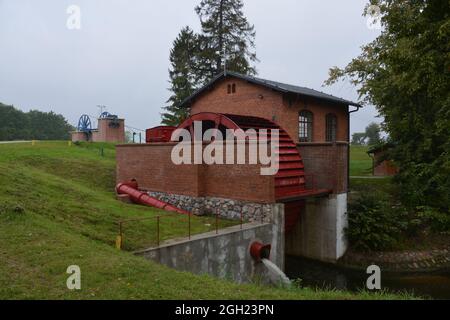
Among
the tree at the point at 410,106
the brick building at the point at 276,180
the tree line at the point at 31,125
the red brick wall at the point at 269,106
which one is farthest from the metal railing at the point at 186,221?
Result: the tree line at the point at 31,125

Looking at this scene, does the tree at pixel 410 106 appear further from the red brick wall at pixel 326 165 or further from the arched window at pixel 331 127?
the red brick wall at pixel 326 165

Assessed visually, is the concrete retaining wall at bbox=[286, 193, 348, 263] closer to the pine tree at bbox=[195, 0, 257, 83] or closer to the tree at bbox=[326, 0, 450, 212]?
the tree at bbox=[326, 0, 450, 212]

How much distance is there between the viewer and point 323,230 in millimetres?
13766

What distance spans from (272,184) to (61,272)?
23.1 feet

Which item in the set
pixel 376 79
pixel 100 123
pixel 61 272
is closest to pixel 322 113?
pixel 376 79

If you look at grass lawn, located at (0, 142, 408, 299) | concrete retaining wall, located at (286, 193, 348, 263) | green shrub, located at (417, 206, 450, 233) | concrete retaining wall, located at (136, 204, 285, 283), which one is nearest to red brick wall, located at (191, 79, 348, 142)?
concrete retaining wall, located at (286, 193, 348, 263)

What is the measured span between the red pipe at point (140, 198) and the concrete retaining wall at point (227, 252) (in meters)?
2.98

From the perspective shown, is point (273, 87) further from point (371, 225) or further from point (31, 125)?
point (31, 125)

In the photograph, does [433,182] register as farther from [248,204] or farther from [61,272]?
[61,272]

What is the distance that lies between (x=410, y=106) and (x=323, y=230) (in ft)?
23.2

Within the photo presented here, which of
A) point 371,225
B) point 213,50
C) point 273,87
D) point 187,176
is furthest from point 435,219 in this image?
point 213,50

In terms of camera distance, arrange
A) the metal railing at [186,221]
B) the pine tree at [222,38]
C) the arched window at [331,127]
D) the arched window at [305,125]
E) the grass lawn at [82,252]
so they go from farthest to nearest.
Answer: the pine tree at [222,38], the arched window at [331,127], the arched window at [305,125], the metal railing at [186,221], the grass lawn at [82,252]

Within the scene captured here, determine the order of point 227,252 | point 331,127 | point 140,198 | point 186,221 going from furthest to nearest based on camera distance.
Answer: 1. point 331,127
2. point 140,198
3. point 186,221
4. point 227,252

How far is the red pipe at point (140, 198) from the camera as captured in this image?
43.9ft
